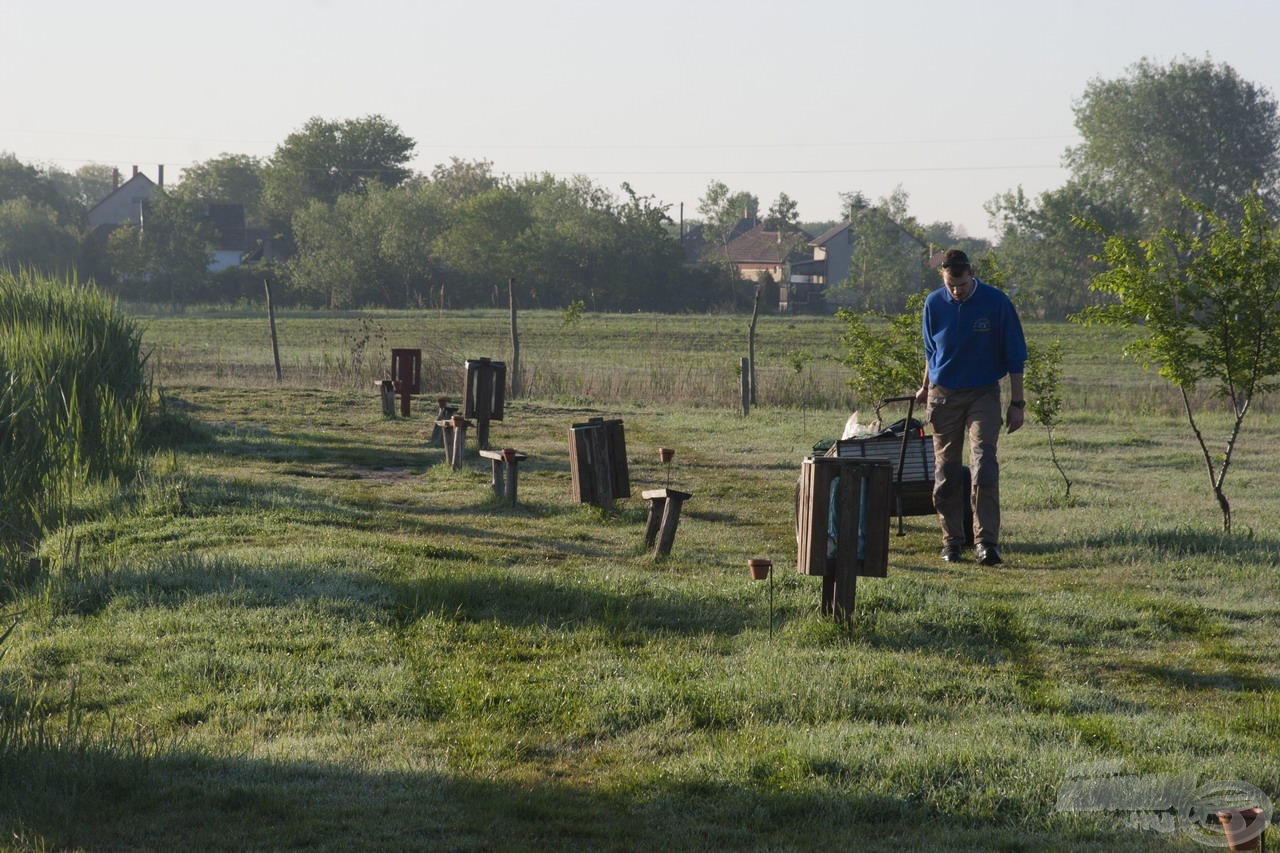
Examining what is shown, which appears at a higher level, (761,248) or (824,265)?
(761,248)

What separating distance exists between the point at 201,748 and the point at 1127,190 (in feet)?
335

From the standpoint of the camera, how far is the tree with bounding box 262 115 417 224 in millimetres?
105312

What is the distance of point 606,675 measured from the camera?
6.55m

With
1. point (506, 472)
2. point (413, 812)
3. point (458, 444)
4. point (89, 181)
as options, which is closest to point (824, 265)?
point (458, 444)

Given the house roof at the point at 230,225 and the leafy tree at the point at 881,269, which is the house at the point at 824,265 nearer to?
the leafy tree at the point at 881,269

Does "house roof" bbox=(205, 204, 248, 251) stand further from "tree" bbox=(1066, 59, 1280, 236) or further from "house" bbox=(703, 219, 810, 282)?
"tree" bbox=(1066, 59, 1280, 236)

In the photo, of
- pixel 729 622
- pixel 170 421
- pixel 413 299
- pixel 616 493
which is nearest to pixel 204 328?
pixel 413 299

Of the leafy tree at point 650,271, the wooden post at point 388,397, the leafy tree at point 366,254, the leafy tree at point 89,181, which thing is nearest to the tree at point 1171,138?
the leafy tree at point 650,271

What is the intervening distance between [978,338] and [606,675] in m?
3.96

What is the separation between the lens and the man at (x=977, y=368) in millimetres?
9086

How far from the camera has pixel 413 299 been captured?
76062 mm

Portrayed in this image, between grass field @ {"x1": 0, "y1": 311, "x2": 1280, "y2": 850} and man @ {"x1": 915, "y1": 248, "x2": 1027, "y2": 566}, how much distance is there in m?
0.60

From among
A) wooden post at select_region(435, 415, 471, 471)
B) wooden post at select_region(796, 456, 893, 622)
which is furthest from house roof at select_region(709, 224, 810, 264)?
wooden post at select_region(796, 456, 893, 622)

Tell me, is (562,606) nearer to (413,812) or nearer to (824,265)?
(413,812)
